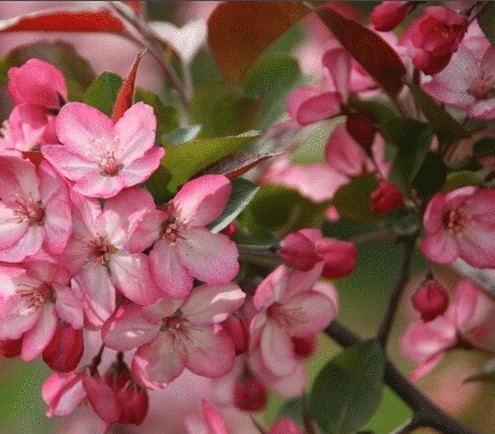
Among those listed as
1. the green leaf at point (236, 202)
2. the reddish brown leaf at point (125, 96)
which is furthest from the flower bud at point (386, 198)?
the reddish brown leaf at point (125, 96)

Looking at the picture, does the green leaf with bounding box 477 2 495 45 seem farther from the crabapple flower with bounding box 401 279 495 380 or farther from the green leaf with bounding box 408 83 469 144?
the crabapple flower with bounding box 401 279 495 380

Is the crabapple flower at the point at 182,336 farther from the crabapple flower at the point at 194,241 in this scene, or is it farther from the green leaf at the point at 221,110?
the green leaf at the point at 221,110

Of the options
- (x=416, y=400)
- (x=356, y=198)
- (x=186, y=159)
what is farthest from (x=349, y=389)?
(x=186, y=159)

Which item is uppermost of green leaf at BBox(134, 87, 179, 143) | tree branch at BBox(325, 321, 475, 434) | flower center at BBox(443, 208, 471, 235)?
green leaf at BBox(134, 87, 179, 143)

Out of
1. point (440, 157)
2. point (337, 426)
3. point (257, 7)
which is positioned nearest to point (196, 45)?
point (257, 7)

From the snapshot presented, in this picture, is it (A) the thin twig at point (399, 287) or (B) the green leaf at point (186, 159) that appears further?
(A) the thin twig at point (399, 287)

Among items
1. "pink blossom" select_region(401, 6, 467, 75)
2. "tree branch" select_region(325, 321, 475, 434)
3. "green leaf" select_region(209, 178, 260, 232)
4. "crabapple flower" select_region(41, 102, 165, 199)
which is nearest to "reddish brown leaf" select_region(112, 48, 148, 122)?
"crabapple flower" select_region(41, 102, 165, 199)

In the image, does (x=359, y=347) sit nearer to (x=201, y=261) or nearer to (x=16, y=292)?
(x=201, y=261)
